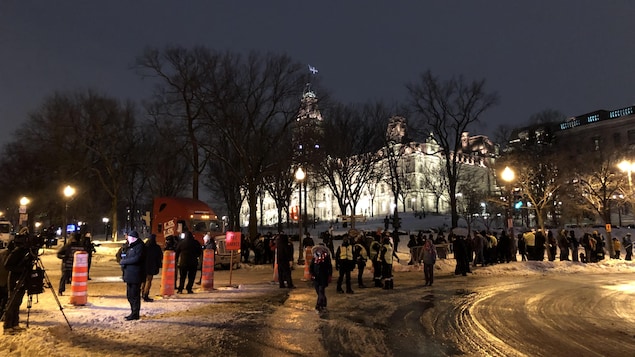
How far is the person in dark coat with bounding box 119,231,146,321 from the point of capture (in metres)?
9.60

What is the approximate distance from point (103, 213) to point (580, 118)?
80820mm

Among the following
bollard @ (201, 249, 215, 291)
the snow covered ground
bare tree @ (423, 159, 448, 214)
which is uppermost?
bare tree @ (423, 159, 448, 214)

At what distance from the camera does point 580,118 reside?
86.8m

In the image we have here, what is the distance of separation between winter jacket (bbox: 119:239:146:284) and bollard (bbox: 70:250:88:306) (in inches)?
92.0

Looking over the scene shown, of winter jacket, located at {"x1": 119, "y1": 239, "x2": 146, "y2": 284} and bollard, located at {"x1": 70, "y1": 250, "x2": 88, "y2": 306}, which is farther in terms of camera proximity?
bollard, located at {"x1": 70, "y1": 250, "x2": 88, "y2": 306}

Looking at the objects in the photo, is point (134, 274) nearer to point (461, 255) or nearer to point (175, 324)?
point (175, 324)

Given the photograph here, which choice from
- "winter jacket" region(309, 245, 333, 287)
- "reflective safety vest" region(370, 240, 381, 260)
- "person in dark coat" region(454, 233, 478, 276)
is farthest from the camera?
"person in dark coat" region(454, 233, 478, 276)

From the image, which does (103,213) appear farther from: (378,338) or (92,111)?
(378,338)

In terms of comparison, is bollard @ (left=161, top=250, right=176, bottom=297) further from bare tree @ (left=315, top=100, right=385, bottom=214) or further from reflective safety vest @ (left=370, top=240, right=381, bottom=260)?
bare tree @ (left=315, top=100, right=385, bottom=214)

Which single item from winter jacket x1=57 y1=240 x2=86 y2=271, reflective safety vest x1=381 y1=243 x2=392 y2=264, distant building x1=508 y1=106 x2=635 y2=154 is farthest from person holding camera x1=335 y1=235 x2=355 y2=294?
distant building x1=508 y1=106 x2=635 y2=154

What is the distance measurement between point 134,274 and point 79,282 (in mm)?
2596

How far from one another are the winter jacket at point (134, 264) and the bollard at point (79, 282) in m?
2.34

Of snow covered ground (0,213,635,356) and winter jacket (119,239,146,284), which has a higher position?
winter jacket (119,239,146,284)

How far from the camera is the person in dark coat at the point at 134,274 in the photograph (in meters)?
9.60
